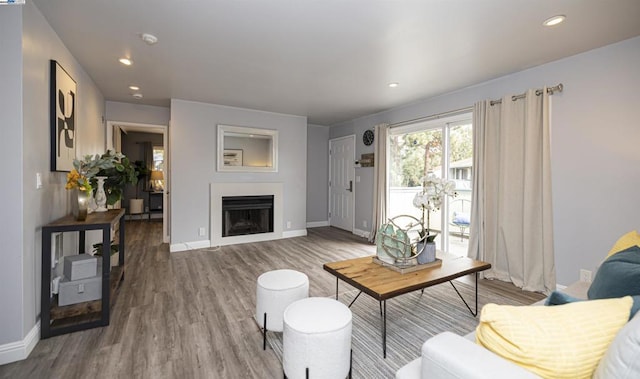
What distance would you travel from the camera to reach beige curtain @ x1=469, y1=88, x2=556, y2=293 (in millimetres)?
2977

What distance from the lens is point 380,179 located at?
17.0 ft

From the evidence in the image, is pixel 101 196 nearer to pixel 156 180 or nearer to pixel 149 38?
pixel 149 38

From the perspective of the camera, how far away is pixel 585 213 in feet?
9.08

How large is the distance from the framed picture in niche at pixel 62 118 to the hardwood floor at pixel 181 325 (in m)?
1.44

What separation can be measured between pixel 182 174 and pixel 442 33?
4.14 m

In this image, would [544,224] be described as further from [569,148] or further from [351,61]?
[351,61]

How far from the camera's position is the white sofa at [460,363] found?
83 cm

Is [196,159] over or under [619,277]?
over

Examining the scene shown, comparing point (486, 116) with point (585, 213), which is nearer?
point (585, 213)

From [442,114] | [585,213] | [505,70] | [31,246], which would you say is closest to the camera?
[31,246]

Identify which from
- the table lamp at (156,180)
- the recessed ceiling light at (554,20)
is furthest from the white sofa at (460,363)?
the table lamp at (156,180)

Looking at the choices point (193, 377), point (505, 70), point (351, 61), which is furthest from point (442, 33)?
point (193, 377)

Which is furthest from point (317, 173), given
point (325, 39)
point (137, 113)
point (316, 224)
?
point (325, 39)

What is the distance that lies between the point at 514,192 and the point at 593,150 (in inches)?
30.9
